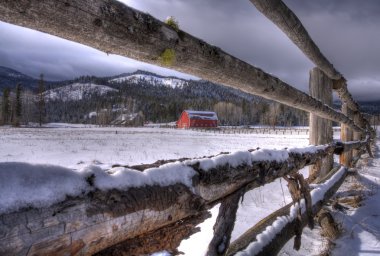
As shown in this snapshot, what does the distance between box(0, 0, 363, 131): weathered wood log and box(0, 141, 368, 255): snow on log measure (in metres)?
0.41

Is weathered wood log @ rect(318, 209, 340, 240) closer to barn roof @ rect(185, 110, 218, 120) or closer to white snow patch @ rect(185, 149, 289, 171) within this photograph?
white snow patch @ rect(185, 149, 289, 171)

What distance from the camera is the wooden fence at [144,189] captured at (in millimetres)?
730

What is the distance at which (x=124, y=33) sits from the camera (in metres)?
1.03

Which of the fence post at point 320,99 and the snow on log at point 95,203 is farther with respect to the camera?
the fence post at point 320,99

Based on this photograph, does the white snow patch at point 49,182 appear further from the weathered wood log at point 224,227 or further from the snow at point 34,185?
the weathered wood log at point 224,227

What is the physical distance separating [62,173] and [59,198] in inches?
3.0

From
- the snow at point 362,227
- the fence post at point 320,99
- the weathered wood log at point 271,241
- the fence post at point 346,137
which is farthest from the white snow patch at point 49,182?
the fence post at point 346,137

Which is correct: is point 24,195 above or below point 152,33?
below

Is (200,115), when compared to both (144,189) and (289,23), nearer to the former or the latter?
(289,23)

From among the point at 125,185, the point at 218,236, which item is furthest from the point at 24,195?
the point at 218,236

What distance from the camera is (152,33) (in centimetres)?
113

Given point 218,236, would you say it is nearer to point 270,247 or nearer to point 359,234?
point 270,247

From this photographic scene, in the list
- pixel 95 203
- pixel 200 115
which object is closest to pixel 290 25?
pixel 95 203

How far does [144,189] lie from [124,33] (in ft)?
1.79
